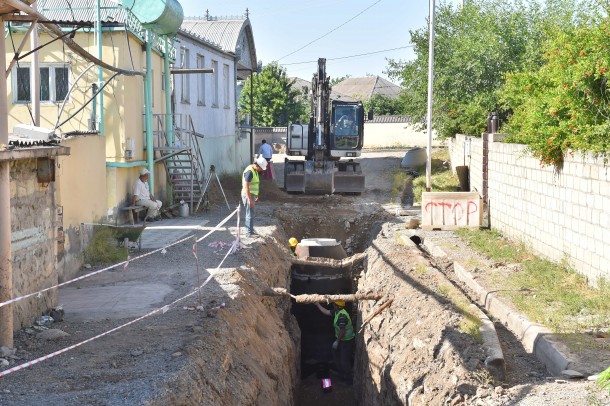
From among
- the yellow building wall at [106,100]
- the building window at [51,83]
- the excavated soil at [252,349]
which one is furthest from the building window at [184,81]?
the excavated soil at [252,349]

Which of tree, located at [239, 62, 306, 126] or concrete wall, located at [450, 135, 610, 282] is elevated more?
tree, located at [239, 62, 306, 126]

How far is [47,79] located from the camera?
18.3m

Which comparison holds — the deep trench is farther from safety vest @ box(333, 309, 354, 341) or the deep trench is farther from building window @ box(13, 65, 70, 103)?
building window @ box(13, 65, 70, 103)

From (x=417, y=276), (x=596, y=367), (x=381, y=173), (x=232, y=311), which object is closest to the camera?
(x=596, y=367)

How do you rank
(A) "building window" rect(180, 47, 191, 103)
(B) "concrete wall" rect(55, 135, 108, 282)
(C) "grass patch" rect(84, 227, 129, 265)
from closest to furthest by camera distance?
1. (B) "concrete wall" rect(55, 135, 108, 282)
2. (C) "grass patch" rect(84, 227, 129, 265)
3. (A) "building window" rect(180, 47, 191, 103)

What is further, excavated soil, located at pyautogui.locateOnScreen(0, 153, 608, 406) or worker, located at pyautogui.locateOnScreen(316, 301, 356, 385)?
worker, located at pyautogui.locateOnScreen(316, 301, 356, 385)

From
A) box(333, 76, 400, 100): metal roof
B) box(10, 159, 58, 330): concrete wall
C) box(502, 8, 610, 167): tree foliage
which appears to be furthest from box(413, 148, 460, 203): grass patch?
box(333, 76, 400, 100): metal roof

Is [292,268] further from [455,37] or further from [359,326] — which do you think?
[455,37]

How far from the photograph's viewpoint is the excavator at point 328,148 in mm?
25812

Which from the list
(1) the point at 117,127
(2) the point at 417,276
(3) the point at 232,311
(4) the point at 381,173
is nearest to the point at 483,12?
(4) the point at 381,173

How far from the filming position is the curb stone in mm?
8297

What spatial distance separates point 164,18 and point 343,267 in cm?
746

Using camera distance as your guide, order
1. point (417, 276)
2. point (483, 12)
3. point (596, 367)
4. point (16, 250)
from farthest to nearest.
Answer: point (483, 12)
point (417, 276)
point (16, 250)
point (596, 367)

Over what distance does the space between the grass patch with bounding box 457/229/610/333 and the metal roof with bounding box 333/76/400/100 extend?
6197 cm
